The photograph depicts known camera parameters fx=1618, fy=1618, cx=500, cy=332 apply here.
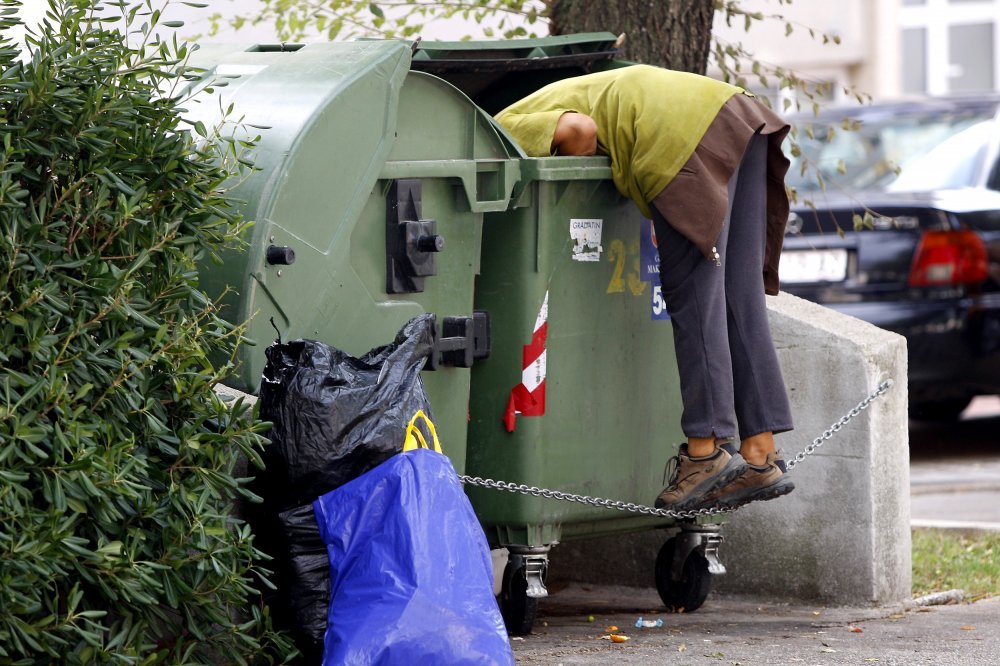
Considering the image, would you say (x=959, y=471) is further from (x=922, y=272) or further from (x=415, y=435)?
(x=415, y=435)

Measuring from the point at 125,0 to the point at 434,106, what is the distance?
1083 mm

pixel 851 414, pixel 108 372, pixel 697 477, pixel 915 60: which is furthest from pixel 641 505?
pixel 915 60

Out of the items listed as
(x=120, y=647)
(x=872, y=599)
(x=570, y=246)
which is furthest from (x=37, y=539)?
(x=872, y=599)

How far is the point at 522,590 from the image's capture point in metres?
4.39

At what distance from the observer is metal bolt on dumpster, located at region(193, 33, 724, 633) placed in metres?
3.63

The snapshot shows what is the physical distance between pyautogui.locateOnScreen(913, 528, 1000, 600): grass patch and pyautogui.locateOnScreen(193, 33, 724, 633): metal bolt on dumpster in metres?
1.08

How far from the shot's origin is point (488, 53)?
16.0ft

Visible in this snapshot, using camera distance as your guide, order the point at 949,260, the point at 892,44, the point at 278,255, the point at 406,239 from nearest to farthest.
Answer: the point at 278,255, the point at 406,239, the point at 949,260, the point at 892,44

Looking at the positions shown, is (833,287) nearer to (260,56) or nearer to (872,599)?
(872,599)

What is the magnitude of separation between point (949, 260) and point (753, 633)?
3662mm

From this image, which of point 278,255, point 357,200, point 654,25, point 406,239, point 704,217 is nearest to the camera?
point 278,255

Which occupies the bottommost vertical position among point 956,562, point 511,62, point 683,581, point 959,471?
point 959,471

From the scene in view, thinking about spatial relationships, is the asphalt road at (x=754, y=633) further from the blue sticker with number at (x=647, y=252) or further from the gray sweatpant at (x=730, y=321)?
the blue sticker with number at (x=647, y=252)

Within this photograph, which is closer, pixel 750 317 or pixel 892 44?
pixel 750 317
